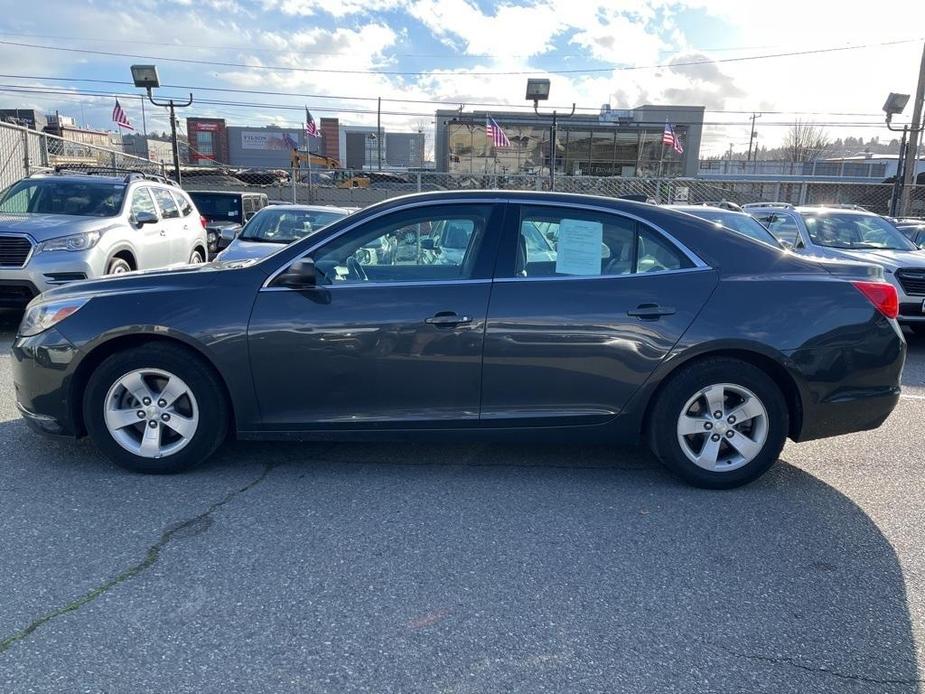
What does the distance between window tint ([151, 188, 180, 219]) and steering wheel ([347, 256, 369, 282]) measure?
280 inches

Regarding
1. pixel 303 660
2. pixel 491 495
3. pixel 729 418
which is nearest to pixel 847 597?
pixel 729 418

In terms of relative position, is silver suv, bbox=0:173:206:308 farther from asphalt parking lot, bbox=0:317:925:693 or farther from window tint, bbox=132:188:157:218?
asphalt parking lot, bbox=0:317:925:693

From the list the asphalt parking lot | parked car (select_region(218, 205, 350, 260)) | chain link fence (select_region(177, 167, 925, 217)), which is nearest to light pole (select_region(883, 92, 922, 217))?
chain link fence (select_region(177, 167, 925, 217))

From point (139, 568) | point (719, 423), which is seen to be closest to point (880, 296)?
point (719, 423)

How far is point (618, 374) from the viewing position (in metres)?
3.91

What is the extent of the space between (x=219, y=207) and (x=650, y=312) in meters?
15.9

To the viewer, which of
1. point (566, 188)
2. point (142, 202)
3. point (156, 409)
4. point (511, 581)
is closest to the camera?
point (511, 581)

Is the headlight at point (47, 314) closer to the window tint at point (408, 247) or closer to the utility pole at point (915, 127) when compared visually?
the window tint at point (408, 247)

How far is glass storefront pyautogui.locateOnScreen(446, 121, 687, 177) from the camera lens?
41406mm

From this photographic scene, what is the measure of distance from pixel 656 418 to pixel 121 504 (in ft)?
9.83

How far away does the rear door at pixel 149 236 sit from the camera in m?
9.01

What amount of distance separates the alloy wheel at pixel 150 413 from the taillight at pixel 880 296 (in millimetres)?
3949

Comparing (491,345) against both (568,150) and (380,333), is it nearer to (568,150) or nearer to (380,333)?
(380,333)

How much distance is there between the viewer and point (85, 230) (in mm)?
8023
